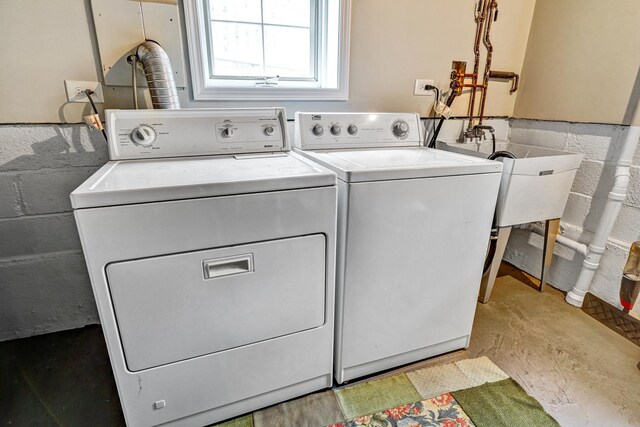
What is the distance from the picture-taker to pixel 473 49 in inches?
80.1

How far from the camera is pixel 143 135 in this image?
4.30 feet

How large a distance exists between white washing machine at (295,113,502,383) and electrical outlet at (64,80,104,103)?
882 mm

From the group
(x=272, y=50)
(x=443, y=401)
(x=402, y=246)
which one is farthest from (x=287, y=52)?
(x=443, y=401)

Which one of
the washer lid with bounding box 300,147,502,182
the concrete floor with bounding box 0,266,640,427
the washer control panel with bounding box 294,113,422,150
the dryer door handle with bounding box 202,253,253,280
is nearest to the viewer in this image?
the dryer door handle with bounding box 202,253,253,280

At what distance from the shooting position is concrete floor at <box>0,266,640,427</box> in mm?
1287

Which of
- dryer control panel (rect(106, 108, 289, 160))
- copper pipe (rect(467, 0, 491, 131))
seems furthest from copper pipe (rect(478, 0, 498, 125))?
dryer control panel (rect(106, 108, 289, 160))

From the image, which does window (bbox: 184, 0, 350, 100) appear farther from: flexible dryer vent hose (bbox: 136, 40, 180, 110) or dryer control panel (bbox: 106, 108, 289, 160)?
dryer control panel (bbox: 106, 108, 289, 160)

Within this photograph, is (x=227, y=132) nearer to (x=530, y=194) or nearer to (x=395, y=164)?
(x=395, y=164)

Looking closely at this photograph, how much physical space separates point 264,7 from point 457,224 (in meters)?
1.44

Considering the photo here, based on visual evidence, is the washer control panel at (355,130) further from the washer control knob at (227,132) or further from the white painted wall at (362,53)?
the washer control knob at (227,132)

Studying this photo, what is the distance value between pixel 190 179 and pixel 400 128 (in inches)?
45.6

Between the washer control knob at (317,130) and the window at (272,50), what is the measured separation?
27 cm

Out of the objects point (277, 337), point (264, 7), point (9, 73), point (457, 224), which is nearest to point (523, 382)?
point (457, 224)

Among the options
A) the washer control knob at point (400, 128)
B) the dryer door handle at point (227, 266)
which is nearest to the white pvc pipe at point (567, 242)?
the washer control knob at point (400, 128)
